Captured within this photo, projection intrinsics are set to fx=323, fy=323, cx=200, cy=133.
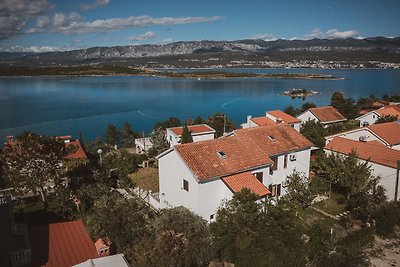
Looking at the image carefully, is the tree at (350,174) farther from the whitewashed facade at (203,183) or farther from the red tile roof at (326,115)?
the red tile roof at (326,115)

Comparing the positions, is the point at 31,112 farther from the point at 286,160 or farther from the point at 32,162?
the point at 286,160

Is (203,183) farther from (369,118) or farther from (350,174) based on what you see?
(369,118)

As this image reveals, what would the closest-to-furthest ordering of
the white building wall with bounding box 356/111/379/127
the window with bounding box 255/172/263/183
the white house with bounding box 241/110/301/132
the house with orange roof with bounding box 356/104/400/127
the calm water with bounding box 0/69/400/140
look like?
the window with bounding box 255/172/263/183
the white house with bounding box 241/110/301/132
the house with orange roof with bounding box 356/104/400/127
the white building wall with bounding box 356/111/379/127
the calm water with bounding box 0/69/400/140

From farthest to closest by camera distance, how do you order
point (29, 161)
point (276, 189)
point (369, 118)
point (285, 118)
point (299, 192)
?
point (369, 118) < point (285, 118) < point (276, 189) < point (299, 192) < point (29, 161)

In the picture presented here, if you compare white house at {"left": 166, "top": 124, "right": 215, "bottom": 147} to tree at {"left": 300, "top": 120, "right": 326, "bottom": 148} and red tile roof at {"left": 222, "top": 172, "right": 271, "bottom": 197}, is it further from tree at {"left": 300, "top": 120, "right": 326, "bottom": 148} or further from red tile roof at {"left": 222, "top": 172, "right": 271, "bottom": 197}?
red tile roof at {"left": 222, "top": 172, "right": 271, "bottom": 197}

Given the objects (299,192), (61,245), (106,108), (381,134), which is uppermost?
(381,134)

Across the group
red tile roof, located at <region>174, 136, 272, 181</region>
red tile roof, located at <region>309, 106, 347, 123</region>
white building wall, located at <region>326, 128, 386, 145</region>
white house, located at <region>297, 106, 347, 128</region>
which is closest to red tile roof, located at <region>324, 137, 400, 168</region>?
white building wall, located at <region>326, 128, 386, 145</region>

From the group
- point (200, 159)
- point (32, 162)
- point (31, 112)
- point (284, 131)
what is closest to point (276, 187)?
point (284, 131)

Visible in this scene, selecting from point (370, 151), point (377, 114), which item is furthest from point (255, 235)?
point (377, 114)

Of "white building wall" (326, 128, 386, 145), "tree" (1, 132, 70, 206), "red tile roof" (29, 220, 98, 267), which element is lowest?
"red tile roof" (29, 220, 98, 267)
